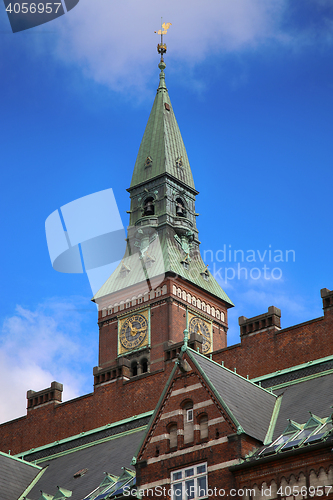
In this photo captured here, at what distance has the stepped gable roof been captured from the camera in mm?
37625

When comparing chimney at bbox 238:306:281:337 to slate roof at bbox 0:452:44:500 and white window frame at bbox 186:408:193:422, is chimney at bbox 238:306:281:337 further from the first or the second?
white window frame at bbox 186:408:193:422

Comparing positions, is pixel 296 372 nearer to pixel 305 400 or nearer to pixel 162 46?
pixel 305 400

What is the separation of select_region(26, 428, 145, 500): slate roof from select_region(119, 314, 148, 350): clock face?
32494mm

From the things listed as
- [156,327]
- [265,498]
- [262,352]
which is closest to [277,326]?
[262,352]

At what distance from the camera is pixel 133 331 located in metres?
86.4

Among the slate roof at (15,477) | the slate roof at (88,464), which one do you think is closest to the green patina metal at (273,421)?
the slate roof at (88,464)

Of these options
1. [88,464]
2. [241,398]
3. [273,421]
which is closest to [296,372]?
[273,421]

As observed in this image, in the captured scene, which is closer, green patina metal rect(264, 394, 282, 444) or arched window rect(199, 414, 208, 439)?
arched window rect(199, 414, 208, 439)

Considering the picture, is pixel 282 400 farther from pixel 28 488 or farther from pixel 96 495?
pixel 28 488

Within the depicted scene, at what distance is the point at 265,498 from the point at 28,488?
60.7 ft

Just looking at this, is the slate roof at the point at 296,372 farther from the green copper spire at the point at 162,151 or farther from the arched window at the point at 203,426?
the green copper spire at the point at 162,151

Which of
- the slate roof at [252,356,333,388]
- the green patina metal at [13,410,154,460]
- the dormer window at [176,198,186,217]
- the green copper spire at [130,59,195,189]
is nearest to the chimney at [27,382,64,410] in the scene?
the green patina metal at [13,410,154,460]

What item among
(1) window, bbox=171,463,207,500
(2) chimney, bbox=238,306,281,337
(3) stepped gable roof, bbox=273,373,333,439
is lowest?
(1) window, bbox=171,463,207,500

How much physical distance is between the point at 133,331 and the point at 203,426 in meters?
50.2
